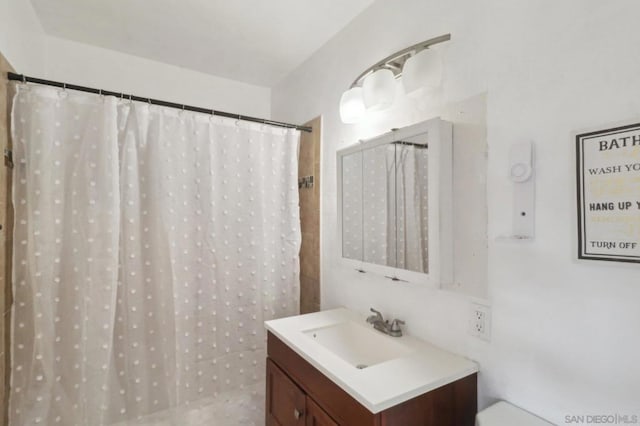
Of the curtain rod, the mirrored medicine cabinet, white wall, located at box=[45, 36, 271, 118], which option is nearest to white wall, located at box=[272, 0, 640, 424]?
the mirrored medicine cabinet

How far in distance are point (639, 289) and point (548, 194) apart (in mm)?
308

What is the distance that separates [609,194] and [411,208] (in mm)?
630

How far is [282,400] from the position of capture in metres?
1.40

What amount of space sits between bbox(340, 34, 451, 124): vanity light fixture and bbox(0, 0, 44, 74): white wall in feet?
5.02

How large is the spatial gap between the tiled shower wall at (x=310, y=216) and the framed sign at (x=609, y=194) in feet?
4.51

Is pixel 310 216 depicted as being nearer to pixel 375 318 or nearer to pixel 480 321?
pixel 375 318

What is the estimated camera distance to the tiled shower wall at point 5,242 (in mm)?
1281

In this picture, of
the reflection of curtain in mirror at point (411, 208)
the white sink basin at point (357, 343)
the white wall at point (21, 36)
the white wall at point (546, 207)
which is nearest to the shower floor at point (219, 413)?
the white sink basin at point (357, 343)

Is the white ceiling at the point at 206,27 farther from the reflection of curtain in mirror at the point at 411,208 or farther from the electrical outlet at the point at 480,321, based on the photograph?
the electrical outlet at the point at 480,321

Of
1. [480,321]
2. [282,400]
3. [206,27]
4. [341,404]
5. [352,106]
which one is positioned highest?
[206,27]

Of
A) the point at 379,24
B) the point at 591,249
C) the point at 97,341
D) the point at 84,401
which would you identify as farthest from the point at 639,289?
the point at 84,401

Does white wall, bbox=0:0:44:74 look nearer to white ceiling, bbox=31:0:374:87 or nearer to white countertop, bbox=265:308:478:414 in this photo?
white ceiling, bbox=31:0:374:87

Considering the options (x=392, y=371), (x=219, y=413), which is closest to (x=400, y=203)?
(x=392, y=371)

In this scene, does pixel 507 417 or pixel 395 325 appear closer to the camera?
pixel 507 417
